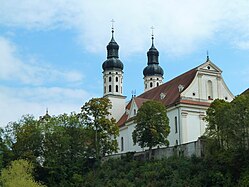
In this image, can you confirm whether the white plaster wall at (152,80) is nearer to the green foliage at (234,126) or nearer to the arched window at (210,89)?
the arched window at (210,89)

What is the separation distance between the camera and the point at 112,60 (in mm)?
81438

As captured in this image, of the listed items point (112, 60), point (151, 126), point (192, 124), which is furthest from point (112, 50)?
point (151, 126)

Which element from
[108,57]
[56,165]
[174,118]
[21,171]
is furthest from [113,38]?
[21,171]

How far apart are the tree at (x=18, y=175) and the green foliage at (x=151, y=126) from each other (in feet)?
37.5

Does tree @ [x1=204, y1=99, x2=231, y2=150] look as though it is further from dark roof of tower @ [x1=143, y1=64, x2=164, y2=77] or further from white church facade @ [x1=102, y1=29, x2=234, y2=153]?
dark roof of tower @ [x1=143, y1=64, x2=164, y2=77]

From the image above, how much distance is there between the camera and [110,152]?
59.8 m

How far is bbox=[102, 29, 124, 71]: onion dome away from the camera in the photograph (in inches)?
3204

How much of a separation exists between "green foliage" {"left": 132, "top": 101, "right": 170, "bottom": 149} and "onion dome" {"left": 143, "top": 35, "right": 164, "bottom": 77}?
36877 millimetres

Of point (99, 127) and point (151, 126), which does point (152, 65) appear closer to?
point (99, 127)

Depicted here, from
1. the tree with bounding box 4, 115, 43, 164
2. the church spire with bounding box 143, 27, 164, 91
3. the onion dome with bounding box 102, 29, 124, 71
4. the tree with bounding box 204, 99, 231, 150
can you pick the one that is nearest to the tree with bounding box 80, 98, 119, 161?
the tree with bounding box 4, 115, 43, 164

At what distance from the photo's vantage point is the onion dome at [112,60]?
8138 centimetres

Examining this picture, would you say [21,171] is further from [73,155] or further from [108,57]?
[108,57]

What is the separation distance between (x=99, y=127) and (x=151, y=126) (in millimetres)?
9168

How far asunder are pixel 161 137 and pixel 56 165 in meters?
12.1
